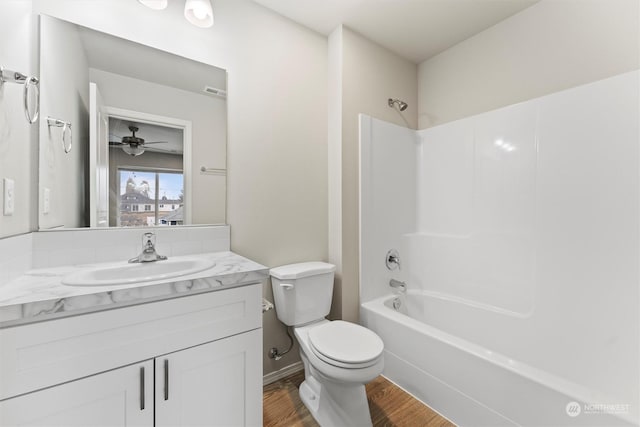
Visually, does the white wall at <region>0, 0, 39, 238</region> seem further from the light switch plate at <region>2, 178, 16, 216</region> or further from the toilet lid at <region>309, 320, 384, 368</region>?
the toilet lid at <region>309, 320, 384, 368</region>

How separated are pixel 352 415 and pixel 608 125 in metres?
2.04

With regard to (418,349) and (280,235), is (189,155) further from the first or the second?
(418,349)

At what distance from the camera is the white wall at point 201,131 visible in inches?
54.7

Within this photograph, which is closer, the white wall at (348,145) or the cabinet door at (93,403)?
Result: the cabinet door at (93,403)

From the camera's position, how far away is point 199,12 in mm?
1359

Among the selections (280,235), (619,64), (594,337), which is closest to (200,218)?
(280,235)

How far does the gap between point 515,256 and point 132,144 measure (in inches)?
93.6

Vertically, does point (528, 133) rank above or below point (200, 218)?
above

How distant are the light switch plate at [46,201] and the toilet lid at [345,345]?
4.44 feet

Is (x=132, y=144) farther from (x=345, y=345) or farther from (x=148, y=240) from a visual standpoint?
(x=345, y=345)

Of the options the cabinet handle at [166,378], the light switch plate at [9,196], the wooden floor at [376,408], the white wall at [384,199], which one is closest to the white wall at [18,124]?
the light switch plate at [9,196]

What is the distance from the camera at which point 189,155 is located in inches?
58.5

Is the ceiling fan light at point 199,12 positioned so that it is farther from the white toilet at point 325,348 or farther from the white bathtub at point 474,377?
the white bathtub at point 474,377
